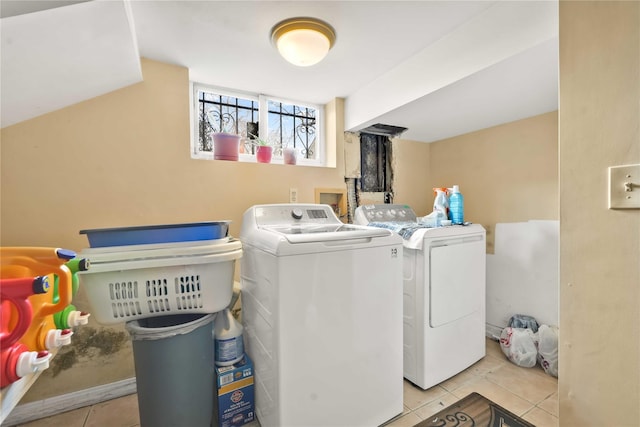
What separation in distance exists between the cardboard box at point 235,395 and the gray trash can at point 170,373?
10cm

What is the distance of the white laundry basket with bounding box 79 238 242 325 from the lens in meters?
1.14

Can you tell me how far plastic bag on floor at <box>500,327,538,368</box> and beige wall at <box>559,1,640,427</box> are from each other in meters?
1.18

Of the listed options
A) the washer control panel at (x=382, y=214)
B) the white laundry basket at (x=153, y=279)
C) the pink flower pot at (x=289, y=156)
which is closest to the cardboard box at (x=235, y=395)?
the white laundry basket at (x=153, y=279)

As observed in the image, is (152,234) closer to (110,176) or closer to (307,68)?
(110,176)

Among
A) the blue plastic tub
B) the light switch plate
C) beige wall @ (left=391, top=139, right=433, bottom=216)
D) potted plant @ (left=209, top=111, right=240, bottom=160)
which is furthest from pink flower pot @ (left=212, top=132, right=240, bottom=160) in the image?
the light switch plate

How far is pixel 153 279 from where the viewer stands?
118 cm

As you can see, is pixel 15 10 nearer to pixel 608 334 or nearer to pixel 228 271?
pixel 228 271

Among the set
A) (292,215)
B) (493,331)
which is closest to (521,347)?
(493,331)

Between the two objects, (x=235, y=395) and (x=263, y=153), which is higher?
(x=263, y=153)

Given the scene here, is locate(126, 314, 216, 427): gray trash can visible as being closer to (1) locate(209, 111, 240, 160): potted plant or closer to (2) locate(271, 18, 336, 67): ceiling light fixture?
(1) locate(209, 111, 240, 160): potted plant

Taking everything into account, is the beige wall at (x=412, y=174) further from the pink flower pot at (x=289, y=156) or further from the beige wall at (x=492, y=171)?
the pink flower pot at (x=289, y=156)

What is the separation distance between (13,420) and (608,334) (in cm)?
276

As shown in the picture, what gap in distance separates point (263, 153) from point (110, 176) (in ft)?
3.29

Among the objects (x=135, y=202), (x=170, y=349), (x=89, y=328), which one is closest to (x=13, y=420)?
(x=89, y=328)
